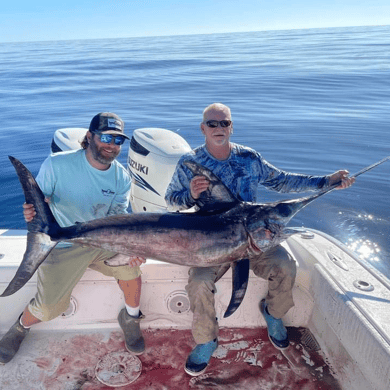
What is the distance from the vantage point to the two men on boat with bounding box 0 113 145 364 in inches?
108

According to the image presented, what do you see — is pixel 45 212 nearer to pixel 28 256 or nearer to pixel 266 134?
pixel 28 256

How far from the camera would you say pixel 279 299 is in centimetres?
286

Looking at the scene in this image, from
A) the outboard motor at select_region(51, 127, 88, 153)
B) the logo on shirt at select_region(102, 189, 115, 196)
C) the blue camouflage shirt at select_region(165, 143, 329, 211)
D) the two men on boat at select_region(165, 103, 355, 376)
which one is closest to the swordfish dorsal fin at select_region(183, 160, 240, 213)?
the two men on boat at select_region(165, 103, 355, 376)

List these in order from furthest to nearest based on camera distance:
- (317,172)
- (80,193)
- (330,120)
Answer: (330,120) < (317,172) < (80,193)

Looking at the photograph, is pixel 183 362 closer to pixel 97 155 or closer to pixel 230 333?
pixel 230 333

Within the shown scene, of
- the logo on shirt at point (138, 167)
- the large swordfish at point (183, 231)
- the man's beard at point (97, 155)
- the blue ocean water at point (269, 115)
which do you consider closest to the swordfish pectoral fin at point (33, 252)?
the large swordfish at point (183, 231)

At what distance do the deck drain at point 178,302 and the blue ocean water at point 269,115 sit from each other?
261cm

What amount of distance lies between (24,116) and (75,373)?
37.3ft

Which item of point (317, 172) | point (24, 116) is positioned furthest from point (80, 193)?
point (24, 116)

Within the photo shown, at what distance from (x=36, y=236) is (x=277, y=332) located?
1842 millimetres

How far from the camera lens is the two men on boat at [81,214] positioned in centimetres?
273

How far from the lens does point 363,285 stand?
2689mm

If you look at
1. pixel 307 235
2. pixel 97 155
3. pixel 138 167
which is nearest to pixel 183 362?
pixel 307 235

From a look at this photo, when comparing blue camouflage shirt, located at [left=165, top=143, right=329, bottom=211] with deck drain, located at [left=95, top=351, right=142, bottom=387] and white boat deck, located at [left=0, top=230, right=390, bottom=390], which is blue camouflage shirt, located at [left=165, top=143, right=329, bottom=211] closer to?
white boat deck, located at [left=0, top=230, right=390, bottom=390]
